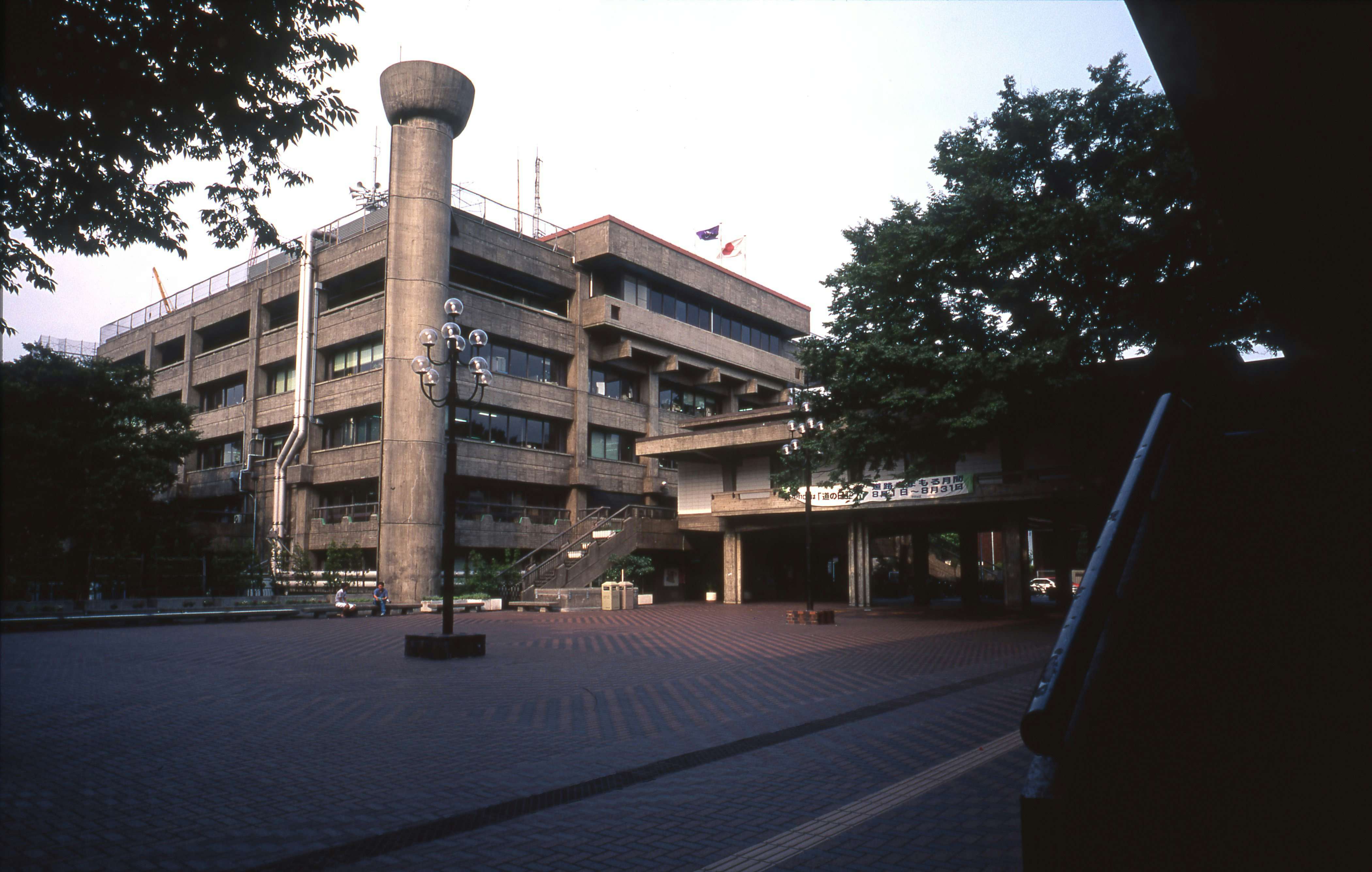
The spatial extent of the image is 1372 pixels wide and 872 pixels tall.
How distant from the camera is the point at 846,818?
547 centimetres

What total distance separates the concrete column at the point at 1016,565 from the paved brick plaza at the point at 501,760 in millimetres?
14022

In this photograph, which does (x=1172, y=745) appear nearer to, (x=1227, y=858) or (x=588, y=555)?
(x=1227, y=858)

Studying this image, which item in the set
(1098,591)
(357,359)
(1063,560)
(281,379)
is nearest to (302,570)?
(357,359)

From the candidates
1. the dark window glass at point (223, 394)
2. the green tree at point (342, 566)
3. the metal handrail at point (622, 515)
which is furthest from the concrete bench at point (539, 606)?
the dark window glass at point (223, 394)

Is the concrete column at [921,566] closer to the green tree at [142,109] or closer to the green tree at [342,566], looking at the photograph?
the green tree at [342,566]

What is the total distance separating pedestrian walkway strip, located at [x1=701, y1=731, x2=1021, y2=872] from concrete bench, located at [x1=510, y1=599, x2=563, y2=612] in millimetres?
25167

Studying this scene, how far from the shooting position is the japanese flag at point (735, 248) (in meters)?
52.1

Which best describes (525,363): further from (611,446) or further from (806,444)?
(806,444)

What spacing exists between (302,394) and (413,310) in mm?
8489

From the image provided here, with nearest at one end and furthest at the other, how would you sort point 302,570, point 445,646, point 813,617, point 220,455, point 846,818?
point 846,818, point 445,646, point 813,617, point 302,570, point 220,455

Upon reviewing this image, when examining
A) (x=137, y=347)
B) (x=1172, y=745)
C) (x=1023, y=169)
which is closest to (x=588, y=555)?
(x=1023, y=169)

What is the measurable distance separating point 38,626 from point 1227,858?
27.9m

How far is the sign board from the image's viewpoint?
28.3 meters

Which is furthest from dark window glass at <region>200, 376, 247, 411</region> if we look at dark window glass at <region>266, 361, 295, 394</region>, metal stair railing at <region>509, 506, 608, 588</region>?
metal stair railing at <region>509, 506, 608, 588</region>
